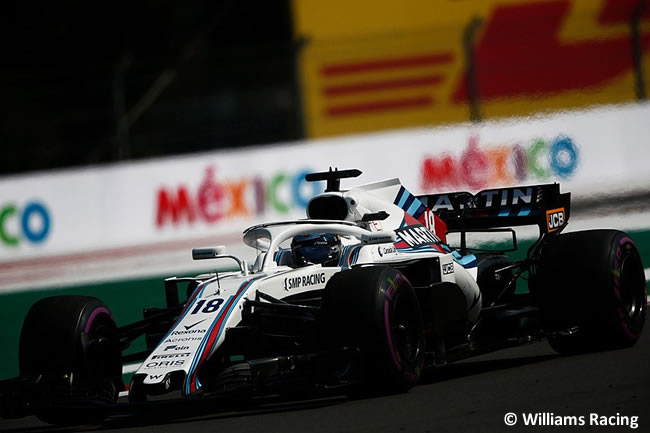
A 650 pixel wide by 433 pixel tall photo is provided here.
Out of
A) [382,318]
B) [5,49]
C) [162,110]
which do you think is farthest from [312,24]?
[382,318]

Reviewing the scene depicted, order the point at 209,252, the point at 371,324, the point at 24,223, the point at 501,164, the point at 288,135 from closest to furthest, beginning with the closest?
the point at 371,324 → the point at 209,252 → the point at 501,164 → the point at 24,223 → the point at 288,135

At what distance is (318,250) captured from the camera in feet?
25.7

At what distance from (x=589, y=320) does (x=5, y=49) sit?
20037mm

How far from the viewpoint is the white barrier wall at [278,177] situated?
13.9m

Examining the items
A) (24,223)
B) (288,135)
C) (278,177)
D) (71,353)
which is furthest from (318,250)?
(288,135)

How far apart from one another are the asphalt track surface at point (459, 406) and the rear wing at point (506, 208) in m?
1.43

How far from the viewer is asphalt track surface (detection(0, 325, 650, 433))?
229 inches

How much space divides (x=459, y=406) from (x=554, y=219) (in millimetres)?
3357

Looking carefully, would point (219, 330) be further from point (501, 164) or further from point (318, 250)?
point (501, 164)

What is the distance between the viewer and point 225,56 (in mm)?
15469

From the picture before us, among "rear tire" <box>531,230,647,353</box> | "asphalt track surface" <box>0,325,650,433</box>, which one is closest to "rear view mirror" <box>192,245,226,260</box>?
"asphalt track surface" <box>0,325,650,433</box>

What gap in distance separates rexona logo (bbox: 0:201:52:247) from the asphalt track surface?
21.6ft

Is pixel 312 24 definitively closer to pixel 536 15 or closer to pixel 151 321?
pixel 536 15

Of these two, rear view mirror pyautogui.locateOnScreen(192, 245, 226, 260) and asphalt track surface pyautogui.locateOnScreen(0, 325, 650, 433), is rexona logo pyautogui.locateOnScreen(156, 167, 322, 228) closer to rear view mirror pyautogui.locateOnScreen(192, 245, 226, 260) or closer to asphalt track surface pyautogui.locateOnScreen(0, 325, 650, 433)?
asphalt track surface pyautogui.locateOnScreen(0, 325, 650, 433)
